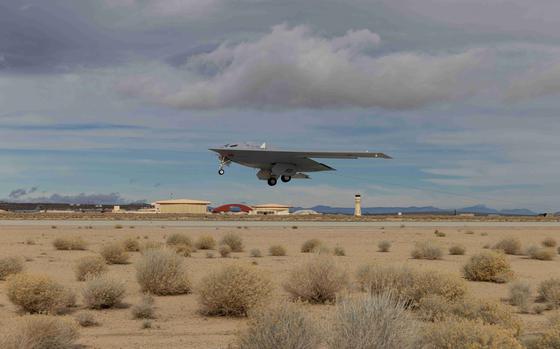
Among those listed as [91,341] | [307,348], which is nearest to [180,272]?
[91,341]

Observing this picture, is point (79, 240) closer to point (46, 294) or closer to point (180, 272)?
point (180, 272)

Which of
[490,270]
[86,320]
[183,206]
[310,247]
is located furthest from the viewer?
[183,206]

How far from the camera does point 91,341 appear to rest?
1211cm

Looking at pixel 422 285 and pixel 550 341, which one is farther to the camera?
pixel 422 285

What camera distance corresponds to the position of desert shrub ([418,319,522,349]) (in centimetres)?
774

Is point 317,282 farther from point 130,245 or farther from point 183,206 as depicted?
point 183,206

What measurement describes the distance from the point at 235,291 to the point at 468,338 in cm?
805

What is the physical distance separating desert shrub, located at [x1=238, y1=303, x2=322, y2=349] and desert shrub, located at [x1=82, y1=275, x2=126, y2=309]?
7.87 meters

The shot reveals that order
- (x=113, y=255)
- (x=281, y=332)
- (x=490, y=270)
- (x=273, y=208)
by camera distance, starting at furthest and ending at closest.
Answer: (x=273, y=208)
(x=113, y=255)
(x=490, y=270)
(x=281, y=332)

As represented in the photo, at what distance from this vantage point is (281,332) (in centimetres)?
884

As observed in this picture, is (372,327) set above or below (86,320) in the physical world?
above

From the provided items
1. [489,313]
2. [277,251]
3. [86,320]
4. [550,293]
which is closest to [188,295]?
[86,320]

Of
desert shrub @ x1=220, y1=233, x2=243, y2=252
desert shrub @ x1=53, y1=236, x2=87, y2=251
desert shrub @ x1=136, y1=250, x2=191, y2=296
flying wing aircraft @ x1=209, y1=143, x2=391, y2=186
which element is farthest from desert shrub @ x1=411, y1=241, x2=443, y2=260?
desert shrub @ x1=53, y1=236, x2=87, y2=251

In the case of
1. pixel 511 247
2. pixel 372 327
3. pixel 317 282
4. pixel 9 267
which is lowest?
pixel 9 267
